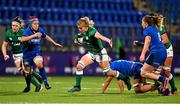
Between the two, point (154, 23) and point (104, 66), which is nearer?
point (154, 23)

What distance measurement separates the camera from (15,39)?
1581cm

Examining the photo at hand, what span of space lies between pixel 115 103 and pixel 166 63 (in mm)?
3735

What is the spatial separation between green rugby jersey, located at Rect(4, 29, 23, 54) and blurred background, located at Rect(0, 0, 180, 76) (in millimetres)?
7513

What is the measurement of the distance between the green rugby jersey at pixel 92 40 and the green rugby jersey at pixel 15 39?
6.30 feet

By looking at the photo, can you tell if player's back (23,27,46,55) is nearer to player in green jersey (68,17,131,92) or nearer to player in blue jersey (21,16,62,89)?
player in blue jersey (21,16,62,89)

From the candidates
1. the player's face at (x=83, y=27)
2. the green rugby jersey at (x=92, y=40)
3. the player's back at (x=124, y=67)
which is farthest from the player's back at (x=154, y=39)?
the player's face at (x=83, y=27)

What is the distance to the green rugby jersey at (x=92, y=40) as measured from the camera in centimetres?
1492

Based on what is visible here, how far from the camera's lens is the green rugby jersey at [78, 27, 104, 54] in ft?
49.0

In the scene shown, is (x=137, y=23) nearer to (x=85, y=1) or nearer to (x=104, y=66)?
(x=85, y=1)

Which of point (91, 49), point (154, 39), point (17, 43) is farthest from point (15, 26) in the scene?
point (154, 39)

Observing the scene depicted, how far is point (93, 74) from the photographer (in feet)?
83.6

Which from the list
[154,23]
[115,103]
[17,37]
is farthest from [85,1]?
[115,103]

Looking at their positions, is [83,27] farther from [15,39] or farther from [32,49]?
[15,39]

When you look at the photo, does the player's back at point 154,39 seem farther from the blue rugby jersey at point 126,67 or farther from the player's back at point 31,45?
the player's back at point 31,45
